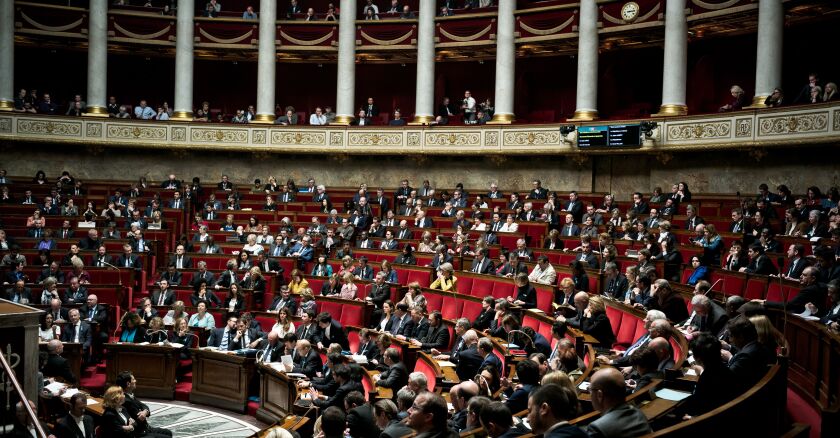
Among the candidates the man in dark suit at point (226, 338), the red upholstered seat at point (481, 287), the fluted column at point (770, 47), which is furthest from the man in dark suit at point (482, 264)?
the fluted column at point (770, 47)

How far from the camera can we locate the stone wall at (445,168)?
15.8 meters

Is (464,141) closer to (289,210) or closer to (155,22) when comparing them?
(289,210)

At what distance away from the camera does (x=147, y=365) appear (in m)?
10.9

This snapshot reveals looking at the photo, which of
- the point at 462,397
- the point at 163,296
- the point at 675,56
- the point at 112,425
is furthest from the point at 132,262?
→ the point at 675,56

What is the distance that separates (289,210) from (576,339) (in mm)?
11008

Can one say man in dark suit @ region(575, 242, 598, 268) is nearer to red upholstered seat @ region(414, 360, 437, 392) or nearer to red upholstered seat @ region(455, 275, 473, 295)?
red upholstered seat @ region(455, 275, 473, 295)

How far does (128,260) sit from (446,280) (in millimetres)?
5838

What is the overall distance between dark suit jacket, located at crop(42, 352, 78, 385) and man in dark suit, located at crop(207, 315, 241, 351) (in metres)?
2.01

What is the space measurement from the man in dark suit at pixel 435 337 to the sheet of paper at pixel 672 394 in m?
4.69

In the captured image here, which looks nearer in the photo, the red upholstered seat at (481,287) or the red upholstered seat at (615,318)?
the red upholstered seat at (615,318)

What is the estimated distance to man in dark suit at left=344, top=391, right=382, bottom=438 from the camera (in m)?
6.31

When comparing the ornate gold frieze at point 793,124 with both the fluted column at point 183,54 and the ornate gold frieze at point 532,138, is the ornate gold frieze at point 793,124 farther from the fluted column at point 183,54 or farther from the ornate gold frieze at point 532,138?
the fluted column at point 183,54

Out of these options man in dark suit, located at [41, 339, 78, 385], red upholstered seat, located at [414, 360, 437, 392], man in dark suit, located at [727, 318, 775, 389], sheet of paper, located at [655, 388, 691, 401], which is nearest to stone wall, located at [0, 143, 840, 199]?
red upholstered seat, located at [414, 360, 437, 392]

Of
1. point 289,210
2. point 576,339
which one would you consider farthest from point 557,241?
point 289,210
